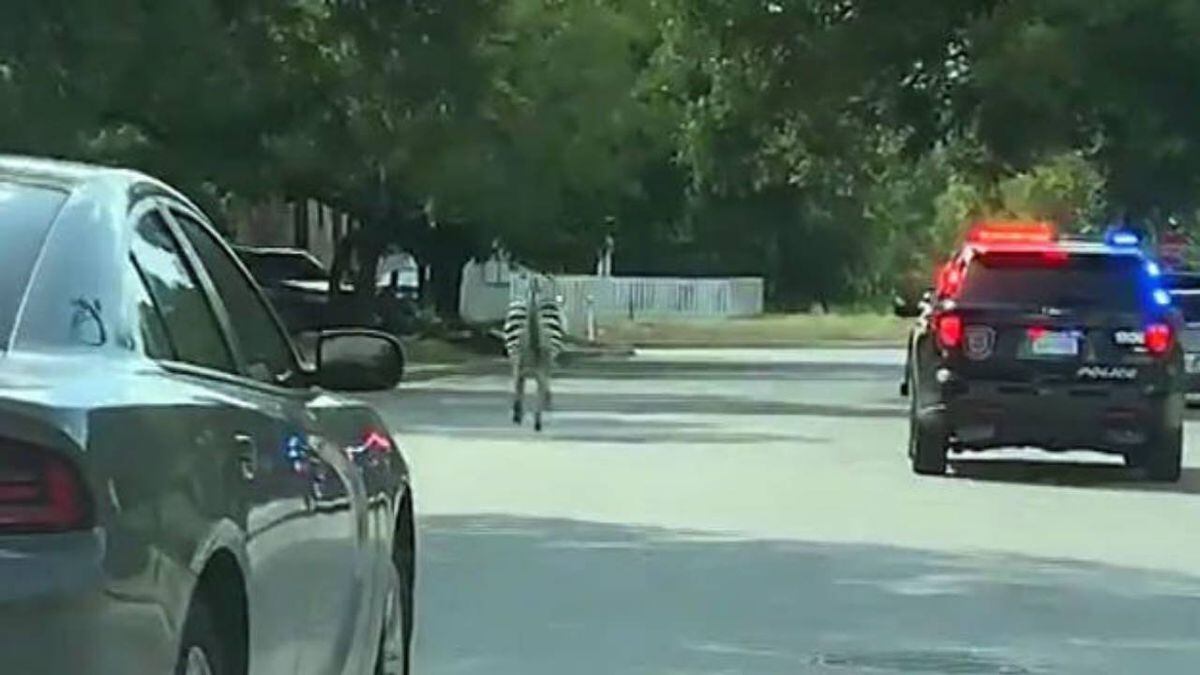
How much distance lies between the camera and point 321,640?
726 cm

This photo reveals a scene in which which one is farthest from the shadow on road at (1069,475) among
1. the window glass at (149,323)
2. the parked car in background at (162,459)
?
the window glass at (149,323)

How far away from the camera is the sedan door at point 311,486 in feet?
23.0

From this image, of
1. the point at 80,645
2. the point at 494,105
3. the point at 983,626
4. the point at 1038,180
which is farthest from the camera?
the point at 1038,180

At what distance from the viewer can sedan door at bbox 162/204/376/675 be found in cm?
702

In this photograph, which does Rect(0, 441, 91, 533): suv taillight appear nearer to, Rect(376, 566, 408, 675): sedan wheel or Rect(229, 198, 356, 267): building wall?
Rect(376, 566, 408, 675): sedan wheel

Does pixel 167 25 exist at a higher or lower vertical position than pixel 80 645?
higher

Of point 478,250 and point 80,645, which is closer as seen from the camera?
point 80,645

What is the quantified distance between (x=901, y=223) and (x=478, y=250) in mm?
50570

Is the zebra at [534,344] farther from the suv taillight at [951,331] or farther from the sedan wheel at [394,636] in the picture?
the sedan wheel at [394,636]

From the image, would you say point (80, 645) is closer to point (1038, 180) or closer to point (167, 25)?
point (167, 25)

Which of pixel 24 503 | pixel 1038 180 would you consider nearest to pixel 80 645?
pixel 24 503

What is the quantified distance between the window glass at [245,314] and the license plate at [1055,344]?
46.5ft

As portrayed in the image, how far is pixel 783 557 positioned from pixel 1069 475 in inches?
299

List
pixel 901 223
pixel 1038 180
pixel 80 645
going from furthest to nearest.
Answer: pixel 901 223 < pixel 1038 180 < pixel 80 645
